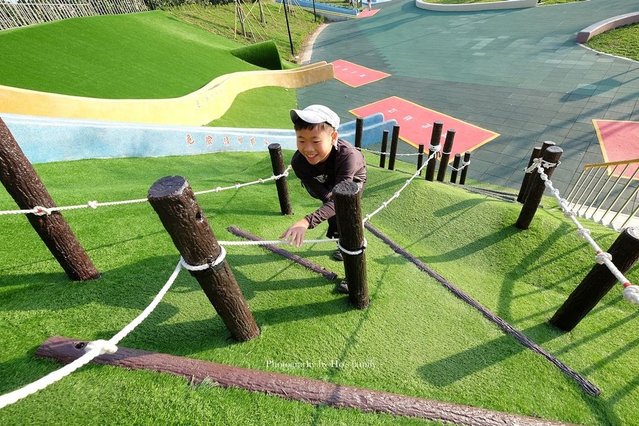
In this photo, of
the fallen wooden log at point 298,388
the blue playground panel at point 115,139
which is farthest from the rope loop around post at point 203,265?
the blue playground panel at point 115,139

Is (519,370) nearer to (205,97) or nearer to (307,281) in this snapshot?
(307,281)

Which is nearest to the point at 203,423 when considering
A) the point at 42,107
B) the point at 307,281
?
the point at 307,281

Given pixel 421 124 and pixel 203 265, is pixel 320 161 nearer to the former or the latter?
pixel 203 265

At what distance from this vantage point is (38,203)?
2.25 meters

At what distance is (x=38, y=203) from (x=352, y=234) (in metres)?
2.21

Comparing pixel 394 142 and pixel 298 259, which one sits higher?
pixel 298 259

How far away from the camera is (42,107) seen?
19.0 feet

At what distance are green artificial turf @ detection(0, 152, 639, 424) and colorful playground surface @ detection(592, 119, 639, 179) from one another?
6501 millimetres

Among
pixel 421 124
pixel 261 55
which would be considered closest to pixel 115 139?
pixel 421 124

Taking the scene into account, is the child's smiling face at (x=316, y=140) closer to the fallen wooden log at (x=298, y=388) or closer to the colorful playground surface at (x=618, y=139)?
the fallen wooden log at (x=298, y=388)

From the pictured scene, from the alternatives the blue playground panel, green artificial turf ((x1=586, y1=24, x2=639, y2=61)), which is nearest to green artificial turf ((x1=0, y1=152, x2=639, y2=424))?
the blue playground panel

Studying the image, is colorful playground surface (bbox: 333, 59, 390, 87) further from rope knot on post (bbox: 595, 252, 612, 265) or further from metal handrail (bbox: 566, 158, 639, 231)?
rope knot on post (bbox: 595, 252, 612, 265)

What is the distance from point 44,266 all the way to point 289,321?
Result: 7.24 ft

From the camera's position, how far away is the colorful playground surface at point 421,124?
9.92m
